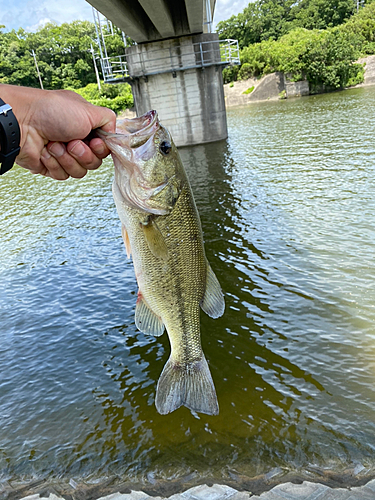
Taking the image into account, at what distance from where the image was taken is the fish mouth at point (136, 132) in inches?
114

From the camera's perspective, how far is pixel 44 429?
5844mm

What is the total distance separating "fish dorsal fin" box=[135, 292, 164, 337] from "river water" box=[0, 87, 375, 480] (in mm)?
2252

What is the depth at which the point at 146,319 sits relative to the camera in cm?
370

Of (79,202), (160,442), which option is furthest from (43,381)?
(79,202)

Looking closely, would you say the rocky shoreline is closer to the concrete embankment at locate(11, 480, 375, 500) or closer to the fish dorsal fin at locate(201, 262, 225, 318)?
the concrete embankment at locate(11, 480, 375, 500)

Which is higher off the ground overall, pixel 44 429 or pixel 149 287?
pixel 149 287

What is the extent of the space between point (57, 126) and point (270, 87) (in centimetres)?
6107

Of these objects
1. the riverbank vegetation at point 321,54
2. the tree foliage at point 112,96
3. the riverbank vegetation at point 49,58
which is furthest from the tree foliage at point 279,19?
the tree foliage at point 112,96

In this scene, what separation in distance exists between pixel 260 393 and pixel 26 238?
11.4 metres

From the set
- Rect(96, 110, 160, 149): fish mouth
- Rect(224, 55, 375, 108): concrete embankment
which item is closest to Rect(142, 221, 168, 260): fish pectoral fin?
Rect(96, 110, 160, 149): fish mouth

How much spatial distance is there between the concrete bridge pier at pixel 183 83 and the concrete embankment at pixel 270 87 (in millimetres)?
30869

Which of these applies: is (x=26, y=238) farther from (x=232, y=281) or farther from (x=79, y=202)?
(x=232, y=281)

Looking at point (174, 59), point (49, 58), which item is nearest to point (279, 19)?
point (49, 58)

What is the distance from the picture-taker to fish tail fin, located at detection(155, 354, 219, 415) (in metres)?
3.72
